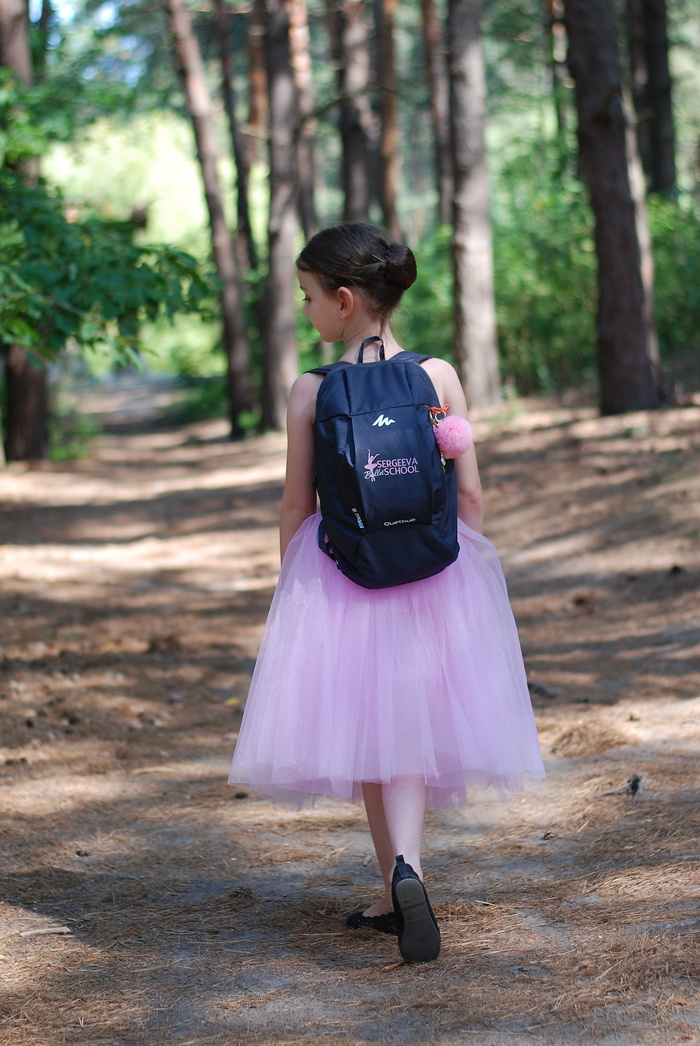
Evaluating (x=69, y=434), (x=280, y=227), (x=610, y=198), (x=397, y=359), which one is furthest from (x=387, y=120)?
(x=397, y=359)

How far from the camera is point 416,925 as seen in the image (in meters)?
2.74

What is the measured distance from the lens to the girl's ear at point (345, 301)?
9.84ft

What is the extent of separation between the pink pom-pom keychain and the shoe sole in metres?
1.09

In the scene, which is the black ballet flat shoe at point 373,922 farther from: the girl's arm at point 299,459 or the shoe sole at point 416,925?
the girl's arm at point 299,459

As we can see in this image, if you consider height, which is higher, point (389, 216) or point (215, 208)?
point (389, 216)

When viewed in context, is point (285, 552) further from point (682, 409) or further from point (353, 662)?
point (682, 409)

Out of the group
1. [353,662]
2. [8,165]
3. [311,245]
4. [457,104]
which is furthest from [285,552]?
[457,104]

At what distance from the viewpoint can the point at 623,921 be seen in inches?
115

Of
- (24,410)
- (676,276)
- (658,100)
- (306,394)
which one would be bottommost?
(306,394)

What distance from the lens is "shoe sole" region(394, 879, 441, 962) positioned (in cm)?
271

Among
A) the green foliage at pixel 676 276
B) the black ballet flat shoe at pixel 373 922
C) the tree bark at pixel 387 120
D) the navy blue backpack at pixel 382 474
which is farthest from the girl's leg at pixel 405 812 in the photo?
the tree bark at pixel 387 120

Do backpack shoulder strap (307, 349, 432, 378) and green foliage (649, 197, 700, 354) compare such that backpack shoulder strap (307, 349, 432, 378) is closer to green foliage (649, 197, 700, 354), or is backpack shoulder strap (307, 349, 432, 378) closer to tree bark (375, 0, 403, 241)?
green foliage (649, 197, 700, 354)

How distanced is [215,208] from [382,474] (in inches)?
732

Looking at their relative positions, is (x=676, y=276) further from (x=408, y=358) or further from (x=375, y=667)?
(x=375, y=667)
